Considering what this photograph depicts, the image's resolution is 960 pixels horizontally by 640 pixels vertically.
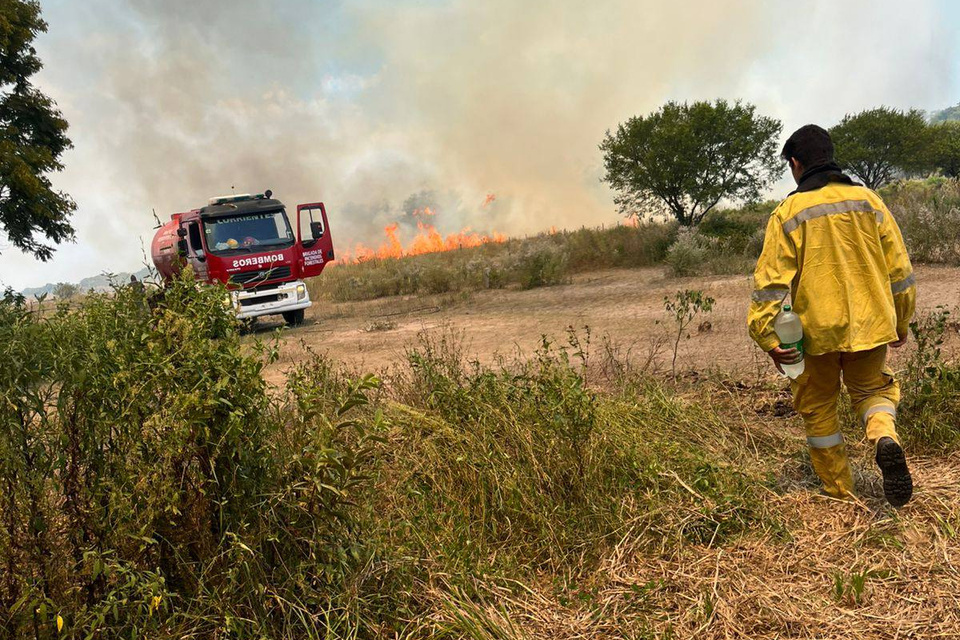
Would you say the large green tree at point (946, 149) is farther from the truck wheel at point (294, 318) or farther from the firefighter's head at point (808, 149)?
the firefighter's head at point (808, 149)

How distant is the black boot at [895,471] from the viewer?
291 centimetres

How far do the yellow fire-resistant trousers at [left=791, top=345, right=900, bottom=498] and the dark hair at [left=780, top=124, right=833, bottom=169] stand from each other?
0.97m

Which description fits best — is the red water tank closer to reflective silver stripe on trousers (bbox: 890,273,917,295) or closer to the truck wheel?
the truck wheel

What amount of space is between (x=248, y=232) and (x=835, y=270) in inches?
466

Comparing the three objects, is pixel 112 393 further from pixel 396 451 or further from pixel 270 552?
pixel 396 451

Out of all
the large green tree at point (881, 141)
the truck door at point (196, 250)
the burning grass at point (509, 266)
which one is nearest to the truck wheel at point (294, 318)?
the truck door at point (196, 250)

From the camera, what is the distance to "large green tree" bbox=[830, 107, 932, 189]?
139 ft

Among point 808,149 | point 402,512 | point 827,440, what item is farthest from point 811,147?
point 402,512

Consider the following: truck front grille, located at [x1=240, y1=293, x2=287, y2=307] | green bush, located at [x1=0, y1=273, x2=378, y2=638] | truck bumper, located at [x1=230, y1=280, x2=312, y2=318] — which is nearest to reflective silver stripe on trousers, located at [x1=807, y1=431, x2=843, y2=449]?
green bush, located at [x1=0, y1=273, x2=378, y2=638]

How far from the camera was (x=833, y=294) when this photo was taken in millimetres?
3137

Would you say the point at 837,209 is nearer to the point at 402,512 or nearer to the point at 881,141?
the point at 402,512

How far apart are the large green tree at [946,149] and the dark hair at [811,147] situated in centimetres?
4964

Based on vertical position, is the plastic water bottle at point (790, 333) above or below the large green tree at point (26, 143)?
below

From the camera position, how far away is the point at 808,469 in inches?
146
